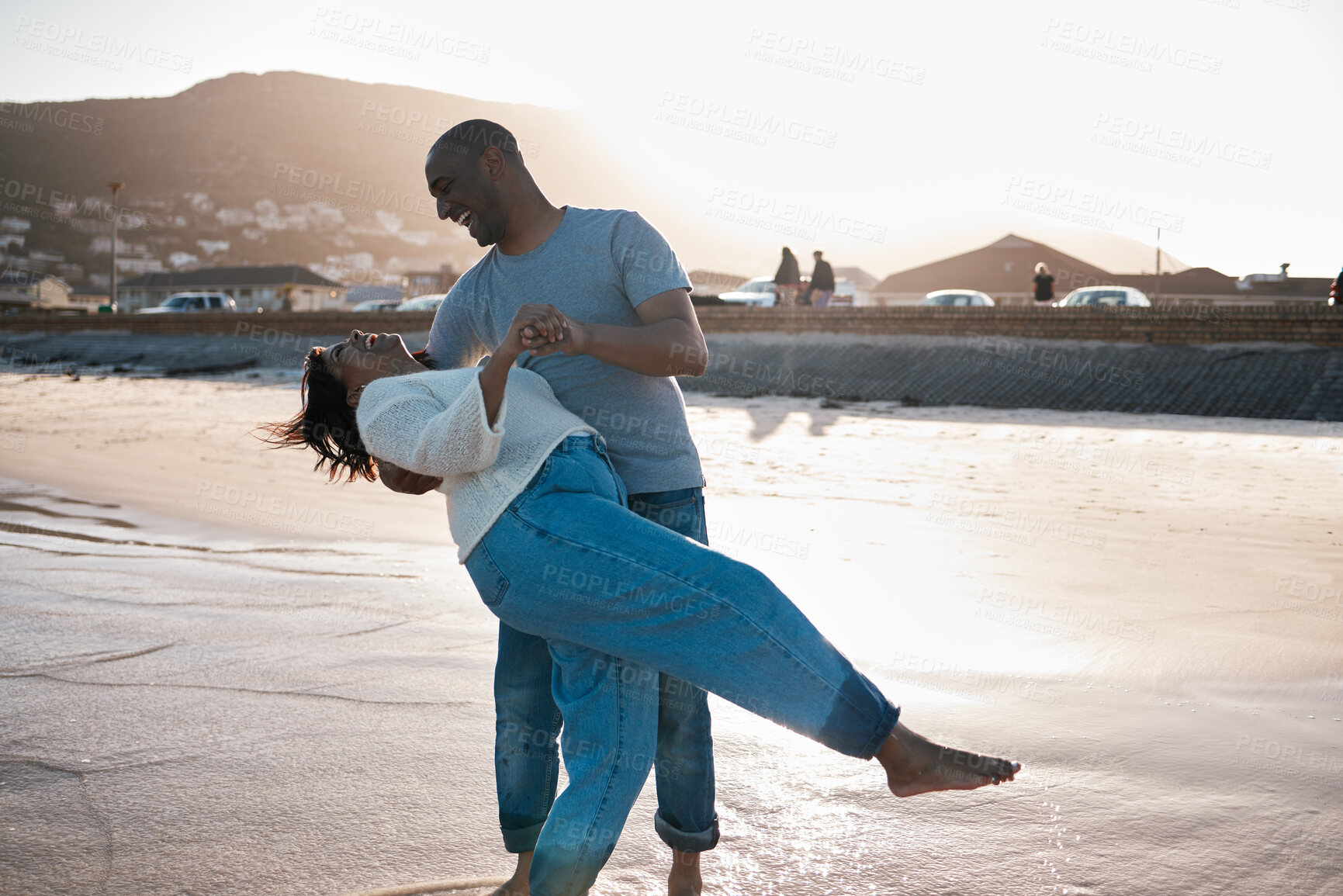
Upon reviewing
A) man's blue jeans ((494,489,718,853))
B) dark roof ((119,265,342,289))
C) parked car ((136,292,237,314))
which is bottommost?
man's blue jeans ((494,489,718,853))

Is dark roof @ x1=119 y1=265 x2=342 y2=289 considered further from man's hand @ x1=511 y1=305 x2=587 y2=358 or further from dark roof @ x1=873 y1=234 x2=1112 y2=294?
man's hand @ x1=511 y1=305 x2=587 y2=358

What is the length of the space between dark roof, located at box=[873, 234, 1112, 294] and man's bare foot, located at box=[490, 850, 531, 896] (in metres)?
58.6

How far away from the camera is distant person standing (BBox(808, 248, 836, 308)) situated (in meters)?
21.2

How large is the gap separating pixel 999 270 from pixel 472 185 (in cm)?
6149

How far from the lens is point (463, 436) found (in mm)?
1665

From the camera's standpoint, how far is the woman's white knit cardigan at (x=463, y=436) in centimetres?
167

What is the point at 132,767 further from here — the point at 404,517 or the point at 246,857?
the point at 404,517

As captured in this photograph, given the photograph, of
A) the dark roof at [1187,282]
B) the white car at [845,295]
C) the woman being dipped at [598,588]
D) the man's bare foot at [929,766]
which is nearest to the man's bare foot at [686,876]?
the woman being dipped at [598,588]

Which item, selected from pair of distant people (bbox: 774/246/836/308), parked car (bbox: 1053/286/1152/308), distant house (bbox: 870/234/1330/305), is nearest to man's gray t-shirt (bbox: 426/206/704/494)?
pair of distant people (bbox: 774/246/836/308)

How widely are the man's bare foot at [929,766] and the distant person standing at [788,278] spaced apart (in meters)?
22.0

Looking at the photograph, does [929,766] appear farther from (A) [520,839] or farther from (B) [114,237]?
(B) [114,237]

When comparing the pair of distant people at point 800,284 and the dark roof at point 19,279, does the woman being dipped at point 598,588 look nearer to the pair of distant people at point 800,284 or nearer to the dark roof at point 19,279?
the pair of distant people at point 800,284

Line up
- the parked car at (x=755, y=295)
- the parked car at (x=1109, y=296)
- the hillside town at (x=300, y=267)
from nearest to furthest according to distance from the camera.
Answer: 1. the parked car at (x=1109, y=296)
2. the parked car at (x=755, y=295)
3. the hillside town at (x=300, y=267)

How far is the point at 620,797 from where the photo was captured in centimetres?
177
